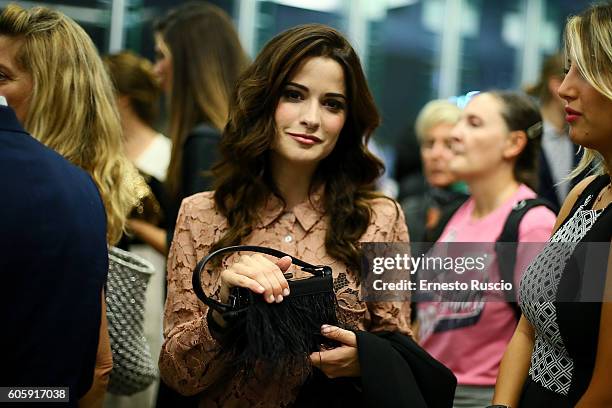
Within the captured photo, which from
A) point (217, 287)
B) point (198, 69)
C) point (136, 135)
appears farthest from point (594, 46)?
point (136, 135)

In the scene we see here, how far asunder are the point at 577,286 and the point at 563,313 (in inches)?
3.0

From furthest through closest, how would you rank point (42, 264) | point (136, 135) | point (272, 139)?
point (136, 135), point (272, 139), point (42, 264)

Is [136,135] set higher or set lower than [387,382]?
higher

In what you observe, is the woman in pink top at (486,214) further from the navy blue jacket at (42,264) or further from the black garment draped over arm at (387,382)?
the navy blue jacket at (42,264)

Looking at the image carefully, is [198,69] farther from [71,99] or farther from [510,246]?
[510,246]

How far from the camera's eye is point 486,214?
3.66 m

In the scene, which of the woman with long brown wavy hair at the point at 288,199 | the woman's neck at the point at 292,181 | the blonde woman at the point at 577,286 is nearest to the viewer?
the blonde woman at the point at 577,286

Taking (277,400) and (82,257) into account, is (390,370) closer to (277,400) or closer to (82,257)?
(277,400)

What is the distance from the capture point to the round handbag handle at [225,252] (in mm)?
2316

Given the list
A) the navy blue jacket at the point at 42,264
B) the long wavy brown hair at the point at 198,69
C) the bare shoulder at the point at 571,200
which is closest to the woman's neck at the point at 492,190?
the bare shoulder at the point at 571,200

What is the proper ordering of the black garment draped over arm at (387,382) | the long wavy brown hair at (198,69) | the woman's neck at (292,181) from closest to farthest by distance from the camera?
the black garment draped over arm at (387,382), the woman's neck at (292,181), the long wavy brown hair at (198,69)

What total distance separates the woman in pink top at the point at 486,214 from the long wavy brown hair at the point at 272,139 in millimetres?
784

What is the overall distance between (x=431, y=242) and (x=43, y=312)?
2028 millimetres

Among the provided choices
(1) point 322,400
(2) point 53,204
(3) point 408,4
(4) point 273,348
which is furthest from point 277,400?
(3) point 408,4
